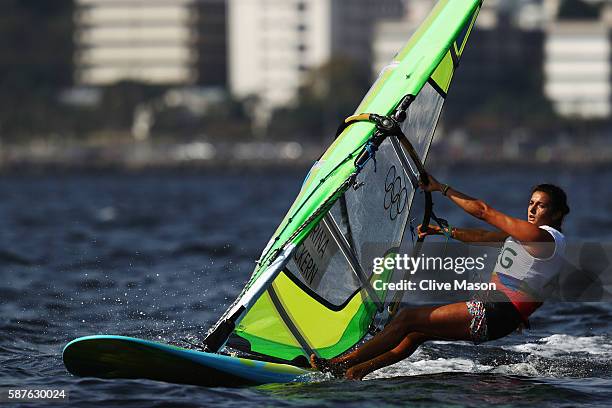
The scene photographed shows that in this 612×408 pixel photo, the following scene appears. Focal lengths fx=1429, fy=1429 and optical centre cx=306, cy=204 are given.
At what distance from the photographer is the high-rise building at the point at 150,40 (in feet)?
572

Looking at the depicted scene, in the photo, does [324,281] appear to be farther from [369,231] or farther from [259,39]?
[259,39]

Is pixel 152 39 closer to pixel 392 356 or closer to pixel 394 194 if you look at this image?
pixel 394 194

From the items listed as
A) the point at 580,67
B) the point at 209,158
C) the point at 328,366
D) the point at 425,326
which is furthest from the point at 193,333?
the point at 580,67

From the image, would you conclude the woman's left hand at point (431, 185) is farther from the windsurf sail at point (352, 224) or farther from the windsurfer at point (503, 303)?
the windsurf sail at point (352, 224)

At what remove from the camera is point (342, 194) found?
11.3 metres

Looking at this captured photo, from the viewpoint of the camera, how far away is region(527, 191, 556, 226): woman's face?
36.7 feet

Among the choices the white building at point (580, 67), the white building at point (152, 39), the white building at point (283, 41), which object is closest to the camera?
the white building at point (580, 67)

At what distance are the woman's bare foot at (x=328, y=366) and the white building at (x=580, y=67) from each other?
481ft

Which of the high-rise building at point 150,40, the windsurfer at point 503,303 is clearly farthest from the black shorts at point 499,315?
the high-rise building at point 150,40

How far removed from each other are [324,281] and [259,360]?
3.14 ft

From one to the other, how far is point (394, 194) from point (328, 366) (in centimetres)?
175

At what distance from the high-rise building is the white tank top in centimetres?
16154

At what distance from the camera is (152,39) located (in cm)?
17500

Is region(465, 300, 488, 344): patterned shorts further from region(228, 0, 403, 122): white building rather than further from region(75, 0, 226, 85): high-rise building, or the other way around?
region(75, 0, 226, 85): high-rise building
